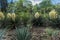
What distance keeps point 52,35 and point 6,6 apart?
298cm

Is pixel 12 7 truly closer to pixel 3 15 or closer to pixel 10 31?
pixel 3 15

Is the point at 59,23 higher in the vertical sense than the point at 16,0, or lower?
lower

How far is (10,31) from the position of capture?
5328 mm

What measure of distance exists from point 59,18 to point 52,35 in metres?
1.49

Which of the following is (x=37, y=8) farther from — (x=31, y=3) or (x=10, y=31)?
(x=10, y=31)

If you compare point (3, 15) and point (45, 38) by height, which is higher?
point (3, 15)

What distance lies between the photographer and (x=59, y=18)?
5789 mm

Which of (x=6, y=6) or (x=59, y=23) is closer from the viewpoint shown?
(x=59, y=23)

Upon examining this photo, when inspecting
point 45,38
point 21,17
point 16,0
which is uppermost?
point 16,0

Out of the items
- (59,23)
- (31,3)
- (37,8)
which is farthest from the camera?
(31,3)

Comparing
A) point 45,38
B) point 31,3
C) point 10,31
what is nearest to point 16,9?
point 31,3

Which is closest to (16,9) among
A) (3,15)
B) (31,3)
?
(31,3)

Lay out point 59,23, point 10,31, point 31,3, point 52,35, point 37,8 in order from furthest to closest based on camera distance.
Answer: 1. point 31,3
2. point 37,8
3. point 59,23
4. point 10,31
5. point 52,35

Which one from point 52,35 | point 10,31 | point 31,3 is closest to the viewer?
point 52,35
